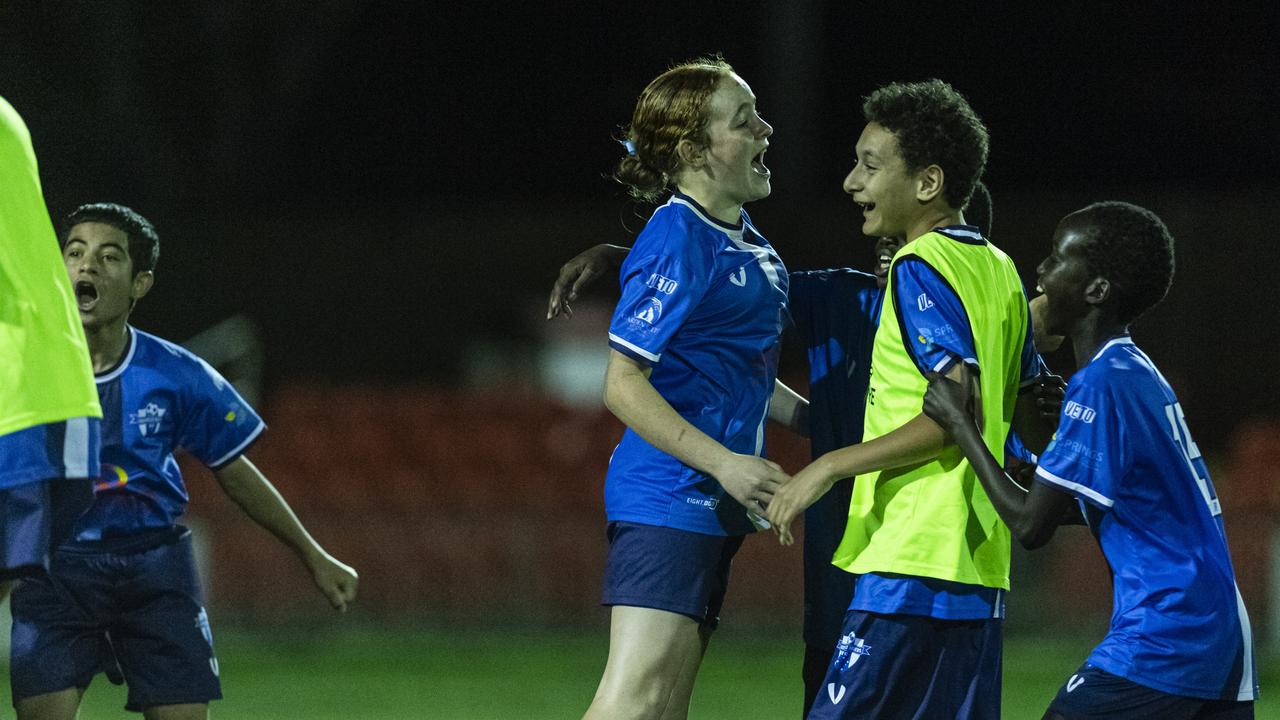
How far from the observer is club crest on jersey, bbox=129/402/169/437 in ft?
14.7

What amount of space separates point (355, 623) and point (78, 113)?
23.8ft

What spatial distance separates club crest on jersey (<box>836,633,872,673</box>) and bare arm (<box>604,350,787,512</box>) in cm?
32

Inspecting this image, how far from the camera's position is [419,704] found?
8.29 metres

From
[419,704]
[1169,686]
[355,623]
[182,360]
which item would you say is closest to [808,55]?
[355,623]

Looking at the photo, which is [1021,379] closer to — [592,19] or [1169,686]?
[1169,686]

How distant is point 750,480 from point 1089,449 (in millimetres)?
686

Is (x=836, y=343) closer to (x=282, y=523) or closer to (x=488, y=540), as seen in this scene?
(x=282, y=523)

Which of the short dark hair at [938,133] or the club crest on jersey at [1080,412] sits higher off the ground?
the short dark hair at [938,133]

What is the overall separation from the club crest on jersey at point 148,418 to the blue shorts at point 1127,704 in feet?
7.99

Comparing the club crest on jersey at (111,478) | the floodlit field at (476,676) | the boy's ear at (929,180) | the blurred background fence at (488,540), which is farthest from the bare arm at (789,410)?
the blurred background fence at (488,540)

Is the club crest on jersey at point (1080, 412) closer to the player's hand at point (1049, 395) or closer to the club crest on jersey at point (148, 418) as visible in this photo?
the player's hand at point (1049, 395)

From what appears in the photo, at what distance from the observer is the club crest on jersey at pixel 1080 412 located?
3.43 metres

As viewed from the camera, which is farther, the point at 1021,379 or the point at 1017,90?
the point at 1017,90

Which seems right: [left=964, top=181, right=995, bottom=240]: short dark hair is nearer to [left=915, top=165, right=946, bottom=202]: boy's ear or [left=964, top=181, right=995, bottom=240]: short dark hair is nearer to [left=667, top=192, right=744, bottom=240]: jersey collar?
[left=915, top=165, right=946, bottom=202]: boy's ear
